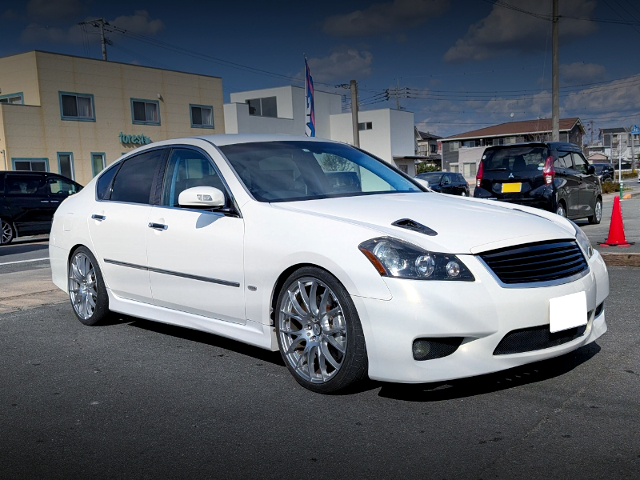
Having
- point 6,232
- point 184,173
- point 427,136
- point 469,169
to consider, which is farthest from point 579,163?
point 427,136

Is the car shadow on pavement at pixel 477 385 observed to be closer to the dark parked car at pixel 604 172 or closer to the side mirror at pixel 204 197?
the side mirror at pixel 204 197

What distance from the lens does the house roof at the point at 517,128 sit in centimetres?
7406

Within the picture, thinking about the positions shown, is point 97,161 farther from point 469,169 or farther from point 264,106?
point 469,169

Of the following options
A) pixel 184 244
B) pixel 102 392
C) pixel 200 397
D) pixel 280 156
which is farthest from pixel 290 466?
pixel 280 156

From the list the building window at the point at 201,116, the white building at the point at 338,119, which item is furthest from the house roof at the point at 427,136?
the building window at the point at 201,116

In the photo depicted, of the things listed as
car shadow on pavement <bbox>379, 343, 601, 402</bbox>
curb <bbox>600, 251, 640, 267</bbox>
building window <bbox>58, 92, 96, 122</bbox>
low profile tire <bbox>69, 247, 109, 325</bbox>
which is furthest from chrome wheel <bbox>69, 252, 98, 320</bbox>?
building window <bbox>58, 92, 96, 122</bbox>

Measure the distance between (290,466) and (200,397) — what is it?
1.14 meters

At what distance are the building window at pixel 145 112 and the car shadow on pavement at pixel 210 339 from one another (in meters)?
28.3

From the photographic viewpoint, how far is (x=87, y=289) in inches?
236

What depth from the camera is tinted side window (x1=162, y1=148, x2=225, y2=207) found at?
5.01m

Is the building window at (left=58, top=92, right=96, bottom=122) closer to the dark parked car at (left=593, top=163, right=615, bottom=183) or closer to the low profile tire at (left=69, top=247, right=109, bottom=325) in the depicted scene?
the low profile tire at (left=69, top=247, right=109, bottom=325)

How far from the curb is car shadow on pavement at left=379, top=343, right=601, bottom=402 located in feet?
13.6

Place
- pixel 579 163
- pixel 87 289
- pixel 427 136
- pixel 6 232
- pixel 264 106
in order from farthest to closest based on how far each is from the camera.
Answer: pixel 427 136, pixel 264 106, pixel 6 232, pixel 579 163, pixel 87 289

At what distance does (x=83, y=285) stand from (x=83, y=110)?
87.2 feet
